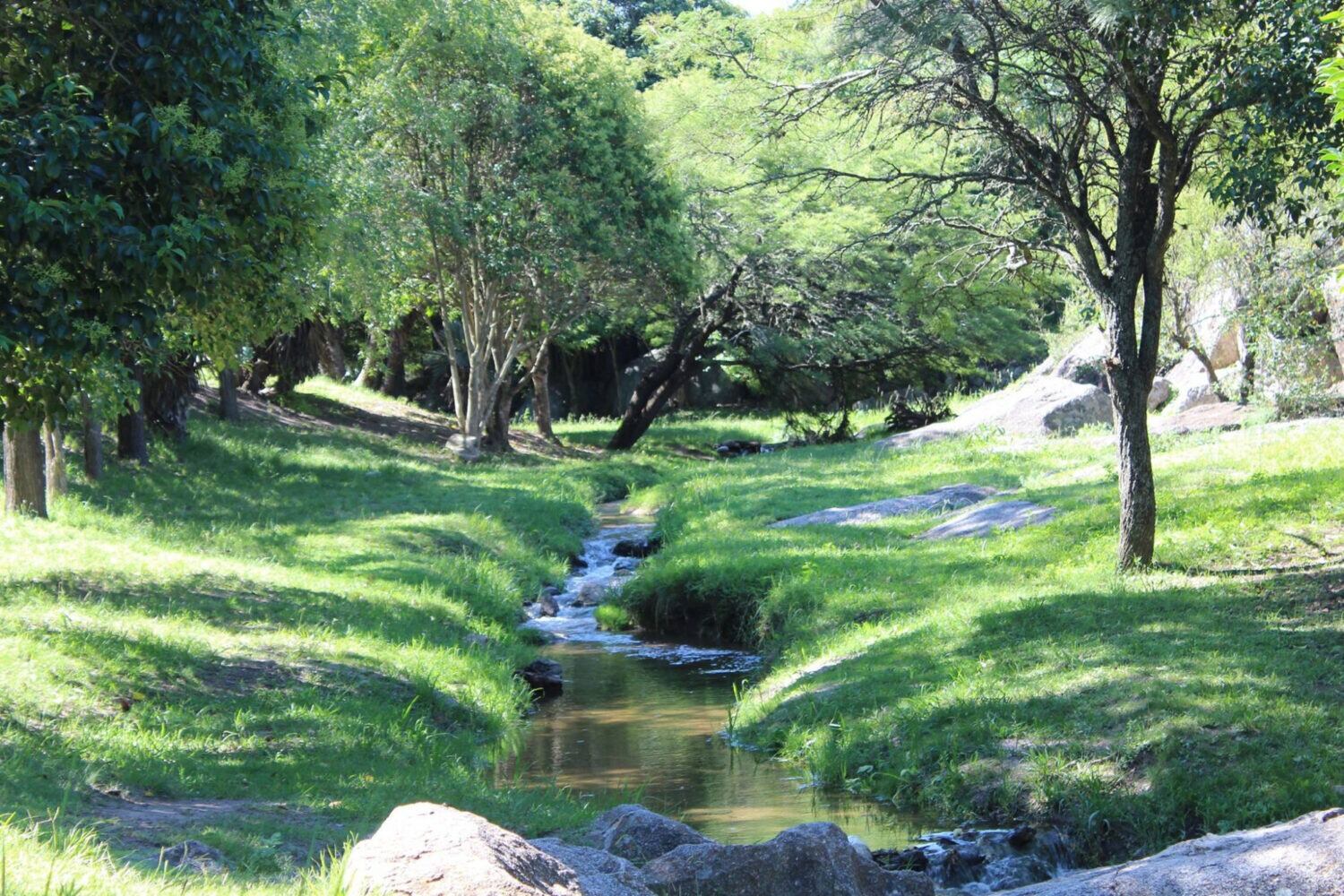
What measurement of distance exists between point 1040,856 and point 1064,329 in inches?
1298

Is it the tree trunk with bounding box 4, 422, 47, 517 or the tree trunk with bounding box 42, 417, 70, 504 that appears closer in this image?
the tree trunk with bounding box 4, 422, 47, 517

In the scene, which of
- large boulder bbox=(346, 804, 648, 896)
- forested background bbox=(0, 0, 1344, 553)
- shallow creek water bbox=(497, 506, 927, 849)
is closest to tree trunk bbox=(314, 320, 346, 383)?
forested background bbox=(0, 0, 1344, 553)

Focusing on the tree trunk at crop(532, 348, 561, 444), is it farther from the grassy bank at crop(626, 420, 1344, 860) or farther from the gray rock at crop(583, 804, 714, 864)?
the gray rock at crop(583, 804, 714, 864)

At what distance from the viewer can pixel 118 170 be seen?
8781 mm

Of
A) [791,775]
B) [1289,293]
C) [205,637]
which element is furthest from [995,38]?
[1289,293]

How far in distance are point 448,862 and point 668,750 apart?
265 inches

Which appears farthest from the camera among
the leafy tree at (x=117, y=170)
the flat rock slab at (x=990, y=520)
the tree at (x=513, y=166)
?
the tree at (x=513, y=166)

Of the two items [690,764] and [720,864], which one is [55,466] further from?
[720,864]

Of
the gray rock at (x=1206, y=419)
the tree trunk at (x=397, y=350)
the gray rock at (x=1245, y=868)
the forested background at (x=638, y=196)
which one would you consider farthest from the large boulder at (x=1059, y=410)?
the gray rock at (x=1245, y=868)

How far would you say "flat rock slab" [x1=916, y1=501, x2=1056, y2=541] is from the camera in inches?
599

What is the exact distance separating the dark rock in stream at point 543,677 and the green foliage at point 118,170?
5128 mm

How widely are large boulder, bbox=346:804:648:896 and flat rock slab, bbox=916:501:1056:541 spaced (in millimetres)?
11310

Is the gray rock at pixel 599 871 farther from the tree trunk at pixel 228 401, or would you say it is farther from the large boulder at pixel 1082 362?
the large boulder at pixel 1082 362

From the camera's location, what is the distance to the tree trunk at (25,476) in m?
14.2
